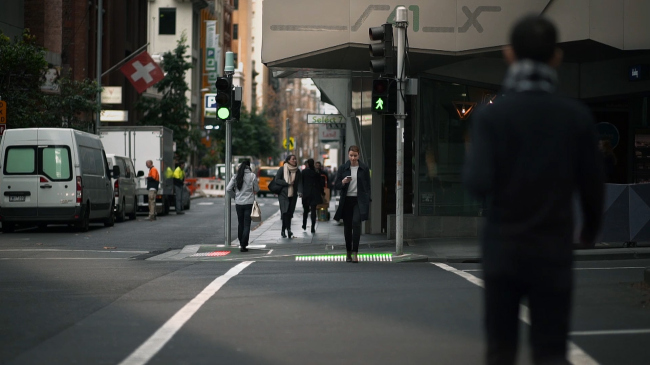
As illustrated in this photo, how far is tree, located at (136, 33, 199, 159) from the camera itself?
189 feet

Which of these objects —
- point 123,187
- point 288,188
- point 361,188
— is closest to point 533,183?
point 361,188

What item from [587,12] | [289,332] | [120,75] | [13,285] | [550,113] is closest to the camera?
[550,113]

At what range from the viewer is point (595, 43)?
18.2 metres

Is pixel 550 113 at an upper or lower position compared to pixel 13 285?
upper

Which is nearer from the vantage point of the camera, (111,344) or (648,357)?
(648,357)

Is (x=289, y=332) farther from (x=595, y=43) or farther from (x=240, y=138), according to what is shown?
(x=240, y=138)

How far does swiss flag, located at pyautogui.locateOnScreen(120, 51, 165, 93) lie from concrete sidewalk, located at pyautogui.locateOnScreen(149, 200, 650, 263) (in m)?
25.3

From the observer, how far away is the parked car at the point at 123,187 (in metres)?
30.1

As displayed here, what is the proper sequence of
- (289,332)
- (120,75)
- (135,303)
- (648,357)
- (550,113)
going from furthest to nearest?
(120,75) < (135,303) < (289,332) < (648,357) < (550,113)

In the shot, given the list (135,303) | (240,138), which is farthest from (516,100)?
(240,138)

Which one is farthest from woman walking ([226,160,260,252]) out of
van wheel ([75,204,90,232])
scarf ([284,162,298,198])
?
van wheel ([75,204,90,232])

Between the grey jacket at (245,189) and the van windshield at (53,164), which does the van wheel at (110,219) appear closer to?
the van windshield at (53,164)

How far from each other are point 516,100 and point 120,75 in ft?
187

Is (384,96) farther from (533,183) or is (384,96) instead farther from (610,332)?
(533,183)
